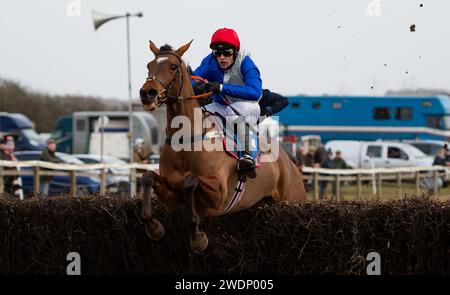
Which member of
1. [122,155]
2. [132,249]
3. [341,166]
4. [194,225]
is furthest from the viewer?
[122,155]

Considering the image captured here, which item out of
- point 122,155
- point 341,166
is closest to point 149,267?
point 341,166

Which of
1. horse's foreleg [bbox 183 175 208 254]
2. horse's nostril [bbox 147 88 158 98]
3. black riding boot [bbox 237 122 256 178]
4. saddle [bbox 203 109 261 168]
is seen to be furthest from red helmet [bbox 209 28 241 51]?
horse's foreleg [bbox 183 175 208 254]

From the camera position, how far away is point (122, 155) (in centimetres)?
3431

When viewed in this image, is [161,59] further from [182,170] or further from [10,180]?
→ [10,180]

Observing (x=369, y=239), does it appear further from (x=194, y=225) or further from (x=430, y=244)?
(x=194, y=225)

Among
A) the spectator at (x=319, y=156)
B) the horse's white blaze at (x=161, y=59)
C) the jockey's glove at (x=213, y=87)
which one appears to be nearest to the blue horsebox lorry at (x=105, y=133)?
the spectator at (x=319, y=156)

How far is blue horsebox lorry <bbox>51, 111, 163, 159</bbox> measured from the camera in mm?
34875

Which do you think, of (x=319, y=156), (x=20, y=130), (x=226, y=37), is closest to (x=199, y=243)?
(x=226, y=37)

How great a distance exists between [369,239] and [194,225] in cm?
156

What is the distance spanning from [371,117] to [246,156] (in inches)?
1134

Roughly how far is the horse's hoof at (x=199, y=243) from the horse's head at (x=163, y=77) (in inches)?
47.6

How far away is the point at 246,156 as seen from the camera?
8.66 meters

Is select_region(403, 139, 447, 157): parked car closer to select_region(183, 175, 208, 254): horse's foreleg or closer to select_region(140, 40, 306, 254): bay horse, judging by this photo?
select_region(140, 40, 306, 254): bay horse

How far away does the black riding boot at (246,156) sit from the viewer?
859 centimetres
